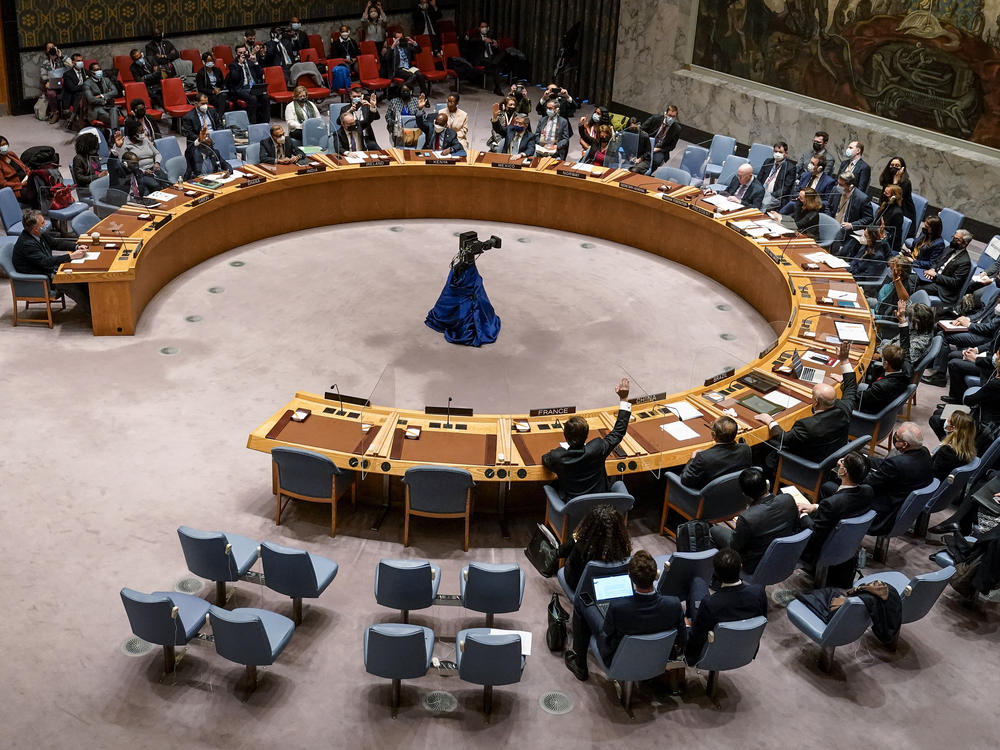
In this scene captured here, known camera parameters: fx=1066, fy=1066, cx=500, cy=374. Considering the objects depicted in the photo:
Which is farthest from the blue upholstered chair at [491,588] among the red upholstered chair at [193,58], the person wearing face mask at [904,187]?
the red upholstered chair at [193,58]

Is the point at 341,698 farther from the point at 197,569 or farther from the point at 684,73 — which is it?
the point at 684,73

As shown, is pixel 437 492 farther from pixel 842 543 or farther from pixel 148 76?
pixel 148 76

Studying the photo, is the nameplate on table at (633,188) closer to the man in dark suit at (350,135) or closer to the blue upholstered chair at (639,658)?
the man in dark suit at (350,135)

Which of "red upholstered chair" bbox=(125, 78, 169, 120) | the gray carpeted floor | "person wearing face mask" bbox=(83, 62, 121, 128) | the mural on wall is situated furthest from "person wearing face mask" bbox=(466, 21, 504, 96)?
the gray carpeted floor

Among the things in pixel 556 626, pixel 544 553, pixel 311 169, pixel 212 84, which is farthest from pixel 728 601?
pixel 212 84

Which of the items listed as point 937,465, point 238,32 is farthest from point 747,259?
point 238,32

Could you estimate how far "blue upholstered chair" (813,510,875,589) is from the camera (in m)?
7.13

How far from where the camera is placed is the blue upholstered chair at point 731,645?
19.9 ft

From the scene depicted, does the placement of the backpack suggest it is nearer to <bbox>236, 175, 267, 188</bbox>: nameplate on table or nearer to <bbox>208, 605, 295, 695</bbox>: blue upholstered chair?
<bbox>208, 605, 295, 695</bbox>: blue upholstered chair

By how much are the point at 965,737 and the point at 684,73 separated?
46.4ft

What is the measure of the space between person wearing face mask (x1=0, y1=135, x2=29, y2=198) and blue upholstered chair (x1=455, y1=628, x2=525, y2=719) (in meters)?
9.35

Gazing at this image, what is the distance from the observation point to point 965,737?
628 cm

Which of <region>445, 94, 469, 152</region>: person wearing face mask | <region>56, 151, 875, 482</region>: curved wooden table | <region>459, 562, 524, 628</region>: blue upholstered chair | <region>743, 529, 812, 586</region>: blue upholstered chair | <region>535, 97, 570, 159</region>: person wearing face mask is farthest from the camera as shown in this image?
<region>535, 97, 570, 159</region>: person wearing face mask

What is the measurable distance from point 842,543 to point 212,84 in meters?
13.8
